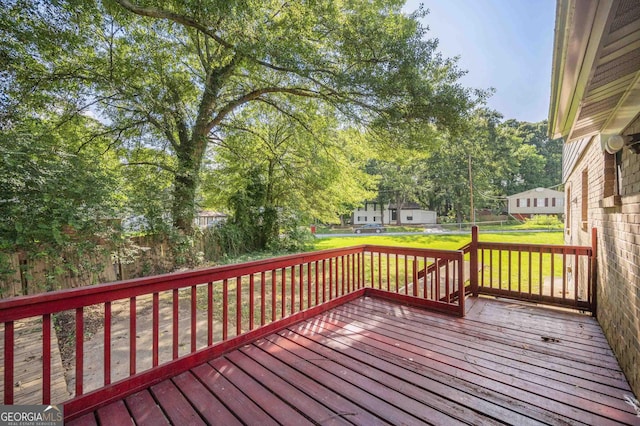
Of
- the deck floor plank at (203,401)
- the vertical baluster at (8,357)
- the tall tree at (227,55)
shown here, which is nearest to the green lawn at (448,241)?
the tall tree at (227,55)

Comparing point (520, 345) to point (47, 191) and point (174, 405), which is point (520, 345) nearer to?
point (174, 405)

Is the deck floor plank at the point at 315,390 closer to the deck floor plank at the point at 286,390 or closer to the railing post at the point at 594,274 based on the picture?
the deck floor plank at the point at 286,390

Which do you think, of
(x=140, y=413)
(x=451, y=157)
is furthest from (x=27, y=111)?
(x=451, y=157)

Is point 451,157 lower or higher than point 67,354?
higher

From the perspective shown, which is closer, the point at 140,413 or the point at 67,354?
the point at 140,413

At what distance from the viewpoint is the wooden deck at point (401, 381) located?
1.69 meters

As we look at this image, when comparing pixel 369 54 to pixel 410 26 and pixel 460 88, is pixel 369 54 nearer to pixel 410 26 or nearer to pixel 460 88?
pixel 410 26

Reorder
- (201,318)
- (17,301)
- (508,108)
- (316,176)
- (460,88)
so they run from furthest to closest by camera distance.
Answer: (508,108)
(316,176)
(460,88)
(201,318)
(17,301)

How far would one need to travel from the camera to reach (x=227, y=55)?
17.6 feet

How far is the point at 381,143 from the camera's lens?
6.02 meters

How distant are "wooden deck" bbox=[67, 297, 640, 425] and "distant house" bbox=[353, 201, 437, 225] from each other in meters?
30.2

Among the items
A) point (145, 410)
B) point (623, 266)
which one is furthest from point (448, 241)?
point (145, 410)

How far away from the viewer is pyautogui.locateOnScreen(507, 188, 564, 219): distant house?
25.6 metres

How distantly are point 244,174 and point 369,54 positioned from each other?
19.2ft
